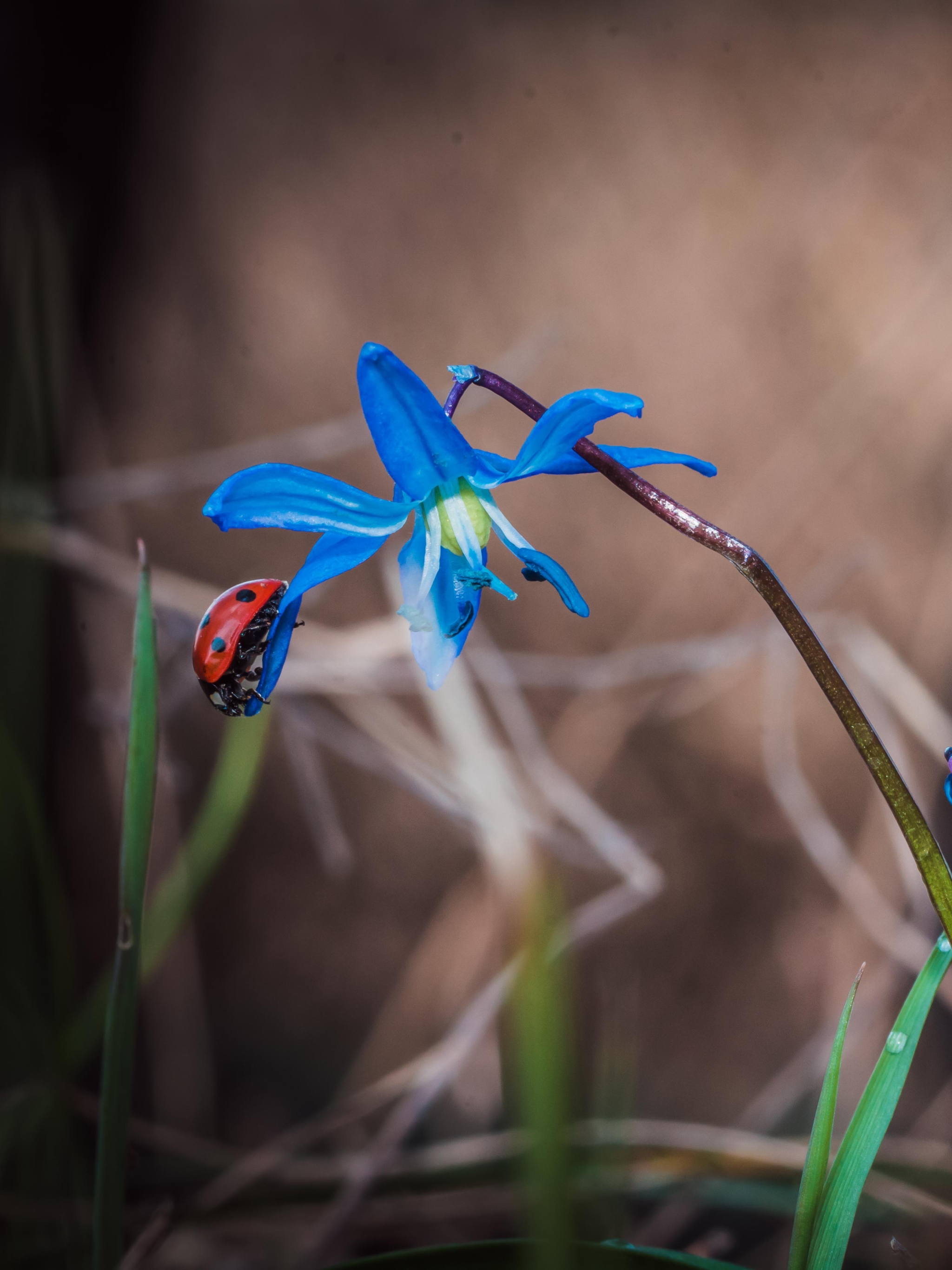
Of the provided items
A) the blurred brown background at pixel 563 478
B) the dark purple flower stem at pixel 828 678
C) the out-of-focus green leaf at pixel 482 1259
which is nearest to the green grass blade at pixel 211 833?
the blurred brown background at pixel 563 478

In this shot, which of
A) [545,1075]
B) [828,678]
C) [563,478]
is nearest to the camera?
[545,1075]

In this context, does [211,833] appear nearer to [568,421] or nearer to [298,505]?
→ [298,505]

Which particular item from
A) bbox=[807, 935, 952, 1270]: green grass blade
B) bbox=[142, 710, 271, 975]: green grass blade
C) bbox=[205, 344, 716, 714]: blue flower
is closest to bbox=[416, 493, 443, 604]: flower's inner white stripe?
bbox=[205, 344, 716, 714]: blue flower

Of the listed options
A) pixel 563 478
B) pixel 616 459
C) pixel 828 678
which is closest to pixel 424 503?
pixel 616 459

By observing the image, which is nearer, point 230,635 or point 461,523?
point 461,523

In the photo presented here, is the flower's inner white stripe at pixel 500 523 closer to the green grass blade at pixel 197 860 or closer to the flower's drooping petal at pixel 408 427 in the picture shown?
the flower's drooping petal at pixel 408 427

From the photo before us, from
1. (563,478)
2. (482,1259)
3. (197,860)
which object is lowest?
(197,860)

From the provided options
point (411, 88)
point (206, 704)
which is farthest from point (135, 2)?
point (206, 704)

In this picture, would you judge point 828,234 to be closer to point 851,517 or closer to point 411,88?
point 851,517
